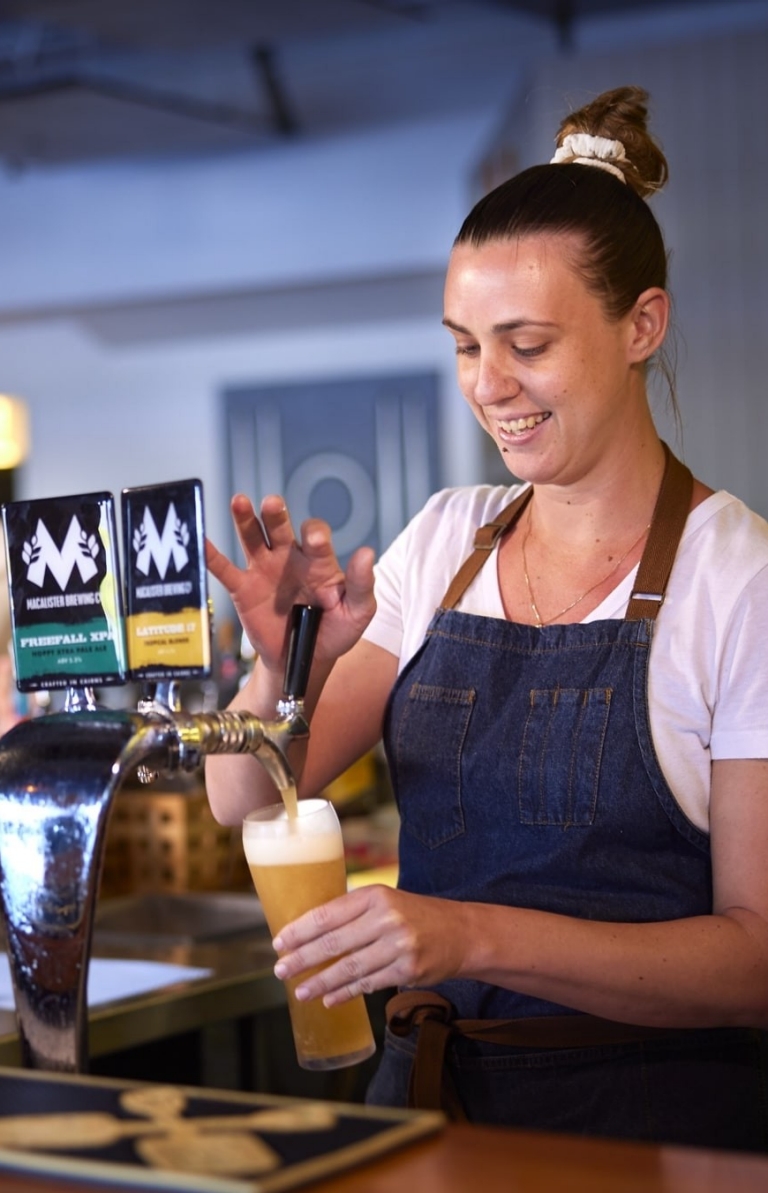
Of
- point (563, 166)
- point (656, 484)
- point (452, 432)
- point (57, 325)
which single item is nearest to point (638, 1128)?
point (656, 484)

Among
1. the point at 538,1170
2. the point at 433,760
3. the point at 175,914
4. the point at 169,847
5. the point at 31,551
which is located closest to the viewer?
the point at 538,1170

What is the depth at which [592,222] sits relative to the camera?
1.80 m

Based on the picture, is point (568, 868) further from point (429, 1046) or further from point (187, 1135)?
point (187, 1135)

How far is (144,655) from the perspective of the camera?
4.36ft

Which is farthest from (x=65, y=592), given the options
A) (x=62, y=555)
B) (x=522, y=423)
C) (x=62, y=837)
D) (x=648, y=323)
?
(x=648, y=323)

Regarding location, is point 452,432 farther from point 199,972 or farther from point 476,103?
point 199,972

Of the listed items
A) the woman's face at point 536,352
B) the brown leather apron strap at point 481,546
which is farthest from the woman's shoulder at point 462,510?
the woman's face at point 536,352

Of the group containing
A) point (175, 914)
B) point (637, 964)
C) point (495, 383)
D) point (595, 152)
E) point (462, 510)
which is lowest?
point (175, 914)

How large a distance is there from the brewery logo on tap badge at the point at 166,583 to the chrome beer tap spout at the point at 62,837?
0.17ft

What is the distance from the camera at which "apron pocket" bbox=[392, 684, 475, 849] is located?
5.96 ft

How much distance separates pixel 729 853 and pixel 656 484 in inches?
17.7

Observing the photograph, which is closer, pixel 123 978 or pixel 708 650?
pixel 708 650

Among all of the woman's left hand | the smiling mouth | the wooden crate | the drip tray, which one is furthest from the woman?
the wooden crate

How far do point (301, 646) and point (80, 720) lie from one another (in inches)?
12.7
